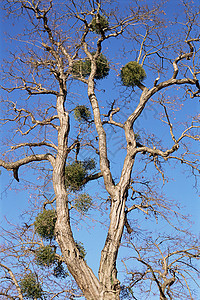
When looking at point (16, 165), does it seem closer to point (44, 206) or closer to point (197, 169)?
point (44, 206)

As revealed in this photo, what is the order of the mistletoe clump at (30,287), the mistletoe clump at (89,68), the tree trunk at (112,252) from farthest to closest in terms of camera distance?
the mistletoe clump at (89,68) → the mistletoe clump at (30,287) → the tree trunk at (112,252)

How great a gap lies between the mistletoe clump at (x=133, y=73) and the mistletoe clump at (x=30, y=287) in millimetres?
3595

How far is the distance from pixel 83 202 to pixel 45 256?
94 centimetres

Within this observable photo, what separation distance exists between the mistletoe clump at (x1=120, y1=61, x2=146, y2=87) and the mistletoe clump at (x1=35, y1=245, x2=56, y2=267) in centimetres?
315

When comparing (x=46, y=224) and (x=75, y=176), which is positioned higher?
(x=75, y=176)

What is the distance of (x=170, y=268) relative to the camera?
4539 millimetres

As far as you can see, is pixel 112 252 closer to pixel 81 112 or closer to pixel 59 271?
pixel 59 271

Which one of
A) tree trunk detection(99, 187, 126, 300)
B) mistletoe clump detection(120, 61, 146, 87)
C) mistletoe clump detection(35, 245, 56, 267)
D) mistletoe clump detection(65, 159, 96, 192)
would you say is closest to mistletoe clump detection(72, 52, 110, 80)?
mistletoe clump detection(120, 61, 146, 87)

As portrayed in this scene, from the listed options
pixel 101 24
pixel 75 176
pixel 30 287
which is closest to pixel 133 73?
pixel 101 24

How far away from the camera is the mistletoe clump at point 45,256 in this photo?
16.8ft

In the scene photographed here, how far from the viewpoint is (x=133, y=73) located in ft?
20.5

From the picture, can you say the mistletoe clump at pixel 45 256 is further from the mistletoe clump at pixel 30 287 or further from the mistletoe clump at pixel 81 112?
the mistletoe clump at pixel 81 112

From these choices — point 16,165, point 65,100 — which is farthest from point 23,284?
point 65,100

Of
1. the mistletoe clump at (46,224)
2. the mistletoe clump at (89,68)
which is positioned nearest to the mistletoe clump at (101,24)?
the mistletoe clump at (89,68)
